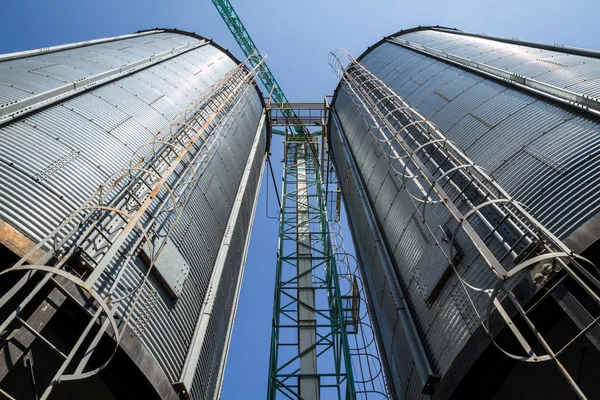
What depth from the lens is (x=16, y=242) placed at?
19.2 ft

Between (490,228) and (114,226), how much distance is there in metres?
6.80

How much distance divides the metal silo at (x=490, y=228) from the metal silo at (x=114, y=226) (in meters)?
4.71

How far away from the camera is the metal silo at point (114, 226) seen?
5902 mm

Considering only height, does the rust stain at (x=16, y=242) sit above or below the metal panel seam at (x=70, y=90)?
below

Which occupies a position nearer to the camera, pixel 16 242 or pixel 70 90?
pixel 16 242

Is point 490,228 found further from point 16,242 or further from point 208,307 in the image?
point 16,242

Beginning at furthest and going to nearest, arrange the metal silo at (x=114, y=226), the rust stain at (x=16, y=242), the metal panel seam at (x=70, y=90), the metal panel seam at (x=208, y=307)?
the metal panel seam at (x=208, y=307), the metal panel seam at (x=70, y=90), the metal silo at (x=114, y=226), the rust stain at (x=16, y=242)

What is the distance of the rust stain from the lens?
5.75 metres

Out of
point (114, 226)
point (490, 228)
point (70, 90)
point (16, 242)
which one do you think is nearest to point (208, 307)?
point (114, 226)

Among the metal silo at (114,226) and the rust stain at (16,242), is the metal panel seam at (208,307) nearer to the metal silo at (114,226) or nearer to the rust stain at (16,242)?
the metal silo at (114,226)

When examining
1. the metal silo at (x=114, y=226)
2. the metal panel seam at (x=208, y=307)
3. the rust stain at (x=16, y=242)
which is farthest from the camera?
the metal panel seam at (x=208, y=307)

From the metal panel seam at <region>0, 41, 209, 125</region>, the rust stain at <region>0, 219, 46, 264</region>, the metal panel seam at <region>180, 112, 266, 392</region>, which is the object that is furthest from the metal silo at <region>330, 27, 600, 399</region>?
the metal panel seam at <region>0, 41, 209, 125</region>

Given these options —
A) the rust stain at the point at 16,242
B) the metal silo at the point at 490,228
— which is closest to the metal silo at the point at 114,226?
the rust stain at the point at 16,242

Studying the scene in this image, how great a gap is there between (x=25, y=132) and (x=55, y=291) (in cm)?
387
